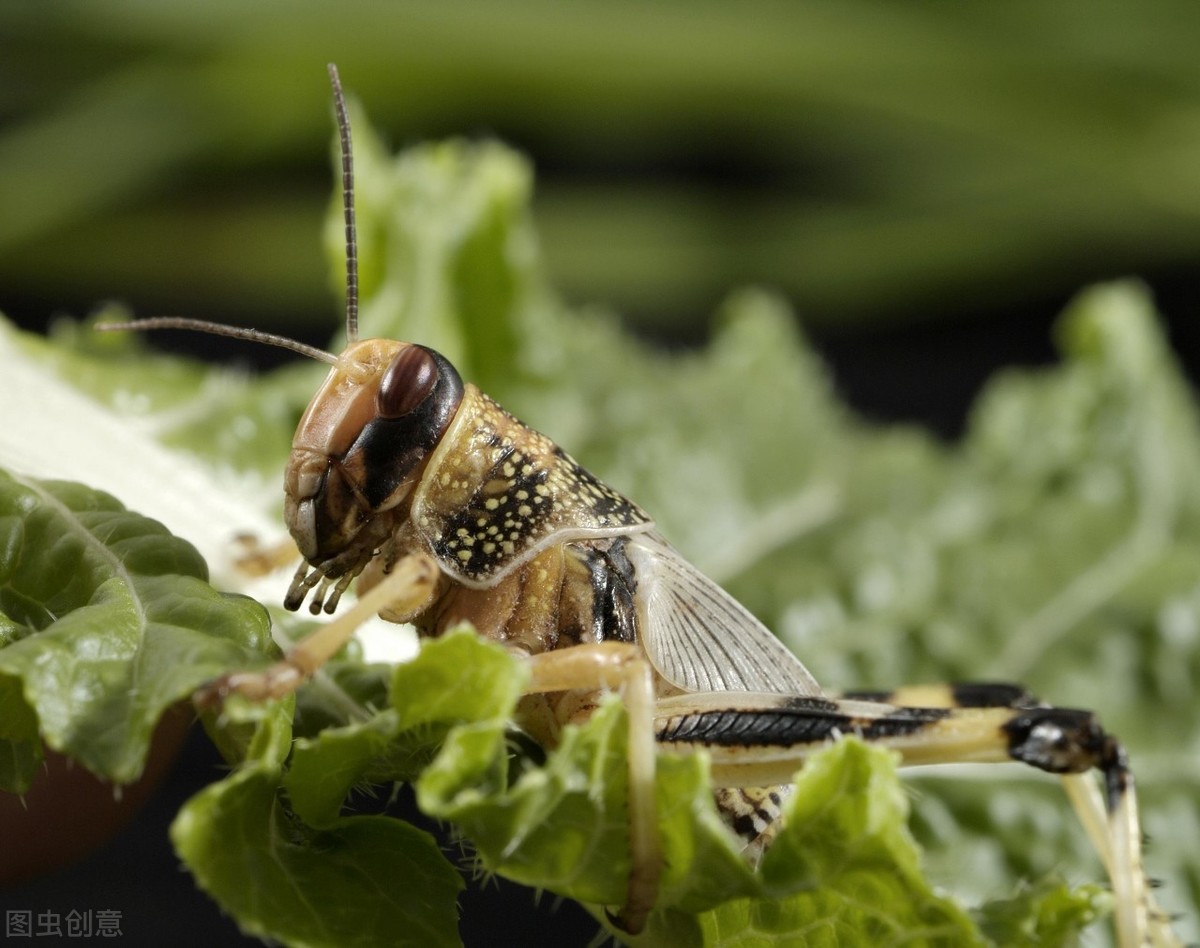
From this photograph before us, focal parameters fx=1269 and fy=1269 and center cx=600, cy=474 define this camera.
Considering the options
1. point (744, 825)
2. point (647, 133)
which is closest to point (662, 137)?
point (647, 133)

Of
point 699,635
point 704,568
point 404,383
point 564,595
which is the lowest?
point 699,635

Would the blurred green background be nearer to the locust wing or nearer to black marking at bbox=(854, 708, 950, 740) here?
the locust wing

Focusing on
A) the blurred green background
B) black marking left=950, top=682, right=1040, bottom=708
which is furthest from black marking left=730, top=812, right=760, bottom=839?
the blurred green background

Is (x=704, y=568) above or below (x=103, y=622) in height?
above

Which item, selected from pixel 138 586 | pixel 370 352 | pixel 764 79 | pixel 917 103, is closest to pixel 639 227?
pixel 764 79

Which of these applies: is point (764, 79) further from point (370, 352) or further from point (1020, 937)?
point (1020, 937)

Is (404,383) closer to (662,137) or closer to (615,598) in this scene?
(615,598)
